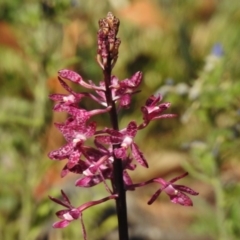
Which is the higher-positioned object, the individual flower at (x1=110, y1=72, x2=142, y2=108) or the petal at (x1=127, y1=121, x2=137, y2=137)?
the individual flower at (x1=110, y1=72, x2=142, y2=108)

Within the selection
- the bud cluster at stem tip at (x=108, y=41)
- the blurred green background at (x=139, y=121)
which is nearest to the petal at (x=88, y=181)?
the bud cluster at stem tip at (x=108, y=41)

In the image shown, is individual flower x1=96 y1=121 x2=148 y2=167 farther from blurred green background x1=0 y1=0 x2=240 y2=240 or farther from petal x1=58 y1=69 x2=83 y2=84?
blurred green background x1=0 y1=0 x2=240 y2=240

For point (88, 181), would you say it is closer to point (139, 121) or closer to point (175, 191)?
point (175, 191)

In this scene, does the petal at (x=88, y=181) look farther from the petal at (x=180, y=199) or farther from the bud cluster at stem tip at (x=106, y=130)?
the petal at (x=180, y=199)

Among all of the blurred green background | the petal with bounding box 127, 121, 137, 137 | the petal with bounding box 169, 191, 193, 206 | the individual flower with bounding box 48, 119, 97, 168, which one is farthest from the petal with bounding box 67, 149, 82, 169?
the blurred green background

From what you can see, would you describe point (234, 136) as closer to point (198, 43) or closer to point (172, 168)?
point (172, 168)

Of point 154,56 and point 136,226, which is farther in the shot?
point 154,56

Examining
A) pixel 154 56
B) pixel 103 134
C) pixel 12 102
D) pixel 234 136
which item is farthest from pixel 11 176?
pixel 154 56

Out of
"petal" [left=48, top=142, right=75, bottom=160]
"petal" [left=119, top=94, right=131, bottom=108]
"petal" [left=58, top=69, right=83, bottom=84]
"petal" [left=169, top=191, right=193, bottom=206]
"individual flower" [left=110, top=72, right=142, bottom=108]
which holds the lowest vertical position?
"petal" [left=169, top=191, right=193, bottom=206]

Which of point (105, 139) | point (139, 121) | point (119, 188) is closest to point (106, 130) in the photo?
point (105, 139)
